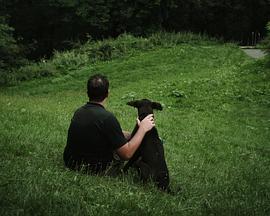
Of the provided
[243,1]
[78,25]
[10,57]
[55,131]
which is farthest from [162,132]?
[243,1]

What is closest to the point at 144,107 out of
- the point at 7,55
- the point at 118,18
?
the point at 7,55

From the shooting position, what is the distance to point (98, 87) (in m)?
7.58

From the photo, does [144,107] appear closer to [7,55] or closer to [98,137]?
[98,137]

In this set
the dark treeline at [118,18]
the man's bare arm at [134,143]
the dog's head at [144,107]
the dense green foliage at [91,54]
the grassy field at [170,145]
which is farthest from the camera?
the dark treeline at [118,18]

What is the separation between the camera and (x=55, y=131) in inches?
437

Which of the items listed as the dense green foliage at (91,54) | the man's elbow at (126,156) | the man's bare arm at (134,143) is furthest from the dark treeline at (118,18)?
the man's elbow at (126,156)

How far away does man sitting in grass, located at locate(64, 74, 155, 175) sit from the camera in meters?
7.56

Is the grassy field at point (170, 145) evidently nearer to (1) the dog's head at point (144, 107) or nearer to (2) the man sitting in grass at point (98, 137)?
(2) the man sitting in grass at point (98, 137)

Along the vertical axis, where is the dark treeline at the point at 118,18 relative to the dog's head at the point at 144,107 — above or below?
below

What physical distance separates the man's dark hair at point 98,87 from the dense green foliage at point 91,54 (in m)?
21.1

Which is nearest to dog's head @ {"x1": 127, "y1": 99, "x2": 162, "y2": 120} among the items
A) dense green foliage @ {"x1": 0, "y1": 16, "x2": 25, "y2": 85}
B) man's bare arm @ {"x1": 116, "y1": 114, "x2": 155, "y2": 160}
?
man's bare arm @ {"x1": 116, "y1": 114, "x2": 155, "y2": 160}

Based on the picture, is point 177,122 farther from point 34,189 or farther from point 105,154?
point 34,189

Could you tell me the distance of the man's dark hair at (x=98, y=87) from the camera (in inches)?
297

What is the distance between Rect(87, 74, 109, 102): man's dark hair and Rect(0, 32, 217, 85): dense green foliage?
21077mm
